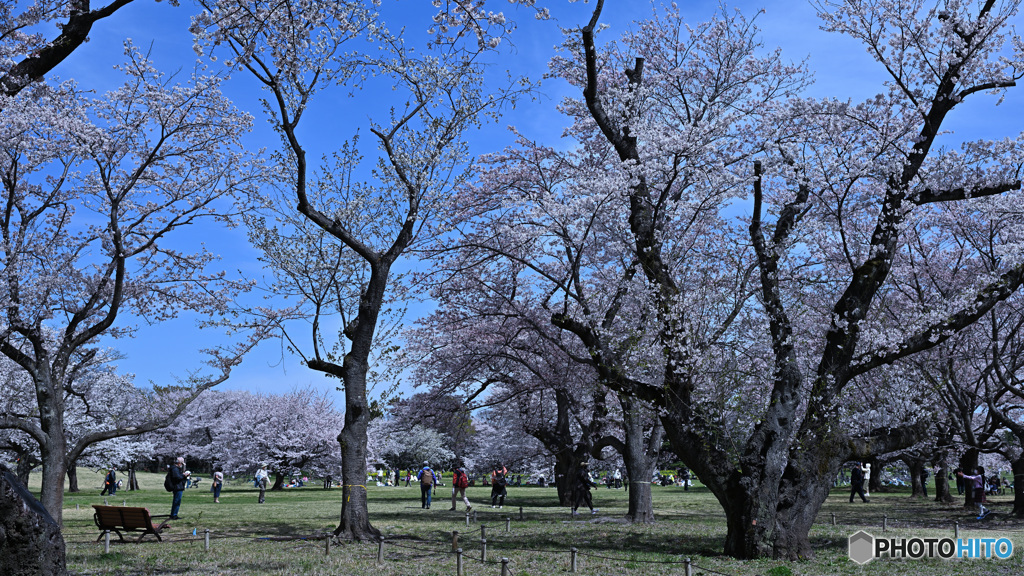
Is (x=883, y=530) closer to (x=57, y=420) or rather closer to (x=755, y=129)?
(x=755, y=129)

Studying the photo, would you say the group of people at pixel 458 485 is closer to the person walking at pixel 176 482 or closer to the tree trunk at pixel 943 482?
the person walking at pixel 176 482

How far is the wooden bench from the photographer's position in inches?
569

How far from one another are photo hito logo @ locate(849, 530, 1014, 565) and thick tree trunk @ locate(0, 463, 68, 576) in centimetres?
1200

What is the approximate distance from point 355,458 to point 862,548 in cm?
1007

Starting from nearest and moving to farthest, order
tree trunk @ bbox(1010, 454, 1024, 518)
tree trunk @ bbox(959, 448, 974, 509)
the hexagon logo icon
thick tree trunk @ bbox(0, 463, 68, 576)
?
thick tree trunk @ bbox(0, 463, 68, 576) < the hexagon logo icon < tree trunk @ bbox(1010, 454, 1024, 518) < tree trunk @ bbox(959, 448, 974, 509)

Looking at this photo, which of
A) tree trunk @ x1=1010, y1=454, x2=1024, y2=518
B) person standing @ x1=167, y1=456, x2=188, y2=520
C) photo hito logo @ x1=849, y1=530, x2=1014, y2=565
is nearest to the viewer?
photo hito logo @ x1=849, y1=530, x2=1014, y2=565

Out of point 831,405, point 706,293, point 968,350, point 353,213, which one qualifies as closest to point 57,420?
point 353,213

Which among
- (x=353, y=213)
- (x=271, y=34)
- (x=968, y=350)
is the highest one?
(x=271, y=34)

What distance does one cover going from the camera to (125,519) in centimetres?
1461

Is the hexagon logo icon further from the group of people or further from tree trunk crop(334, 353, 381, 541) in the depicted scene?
the group of people

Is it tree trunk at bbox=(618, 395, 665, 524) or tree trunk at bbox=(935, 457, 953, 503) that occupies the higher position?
tree trunk at bbox=(618, 395, 665, 524)

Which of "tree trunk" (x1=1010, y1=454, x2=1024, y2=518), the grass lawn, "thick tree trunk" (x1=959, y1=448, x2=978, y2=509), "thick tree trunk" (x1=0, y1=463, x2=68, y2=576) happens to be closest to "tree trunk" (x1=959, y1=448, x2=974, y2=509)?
"thick tree trunk" (x1=959, y1=448, x2=978, y2=509)

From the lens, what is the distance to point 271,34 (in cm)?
1162

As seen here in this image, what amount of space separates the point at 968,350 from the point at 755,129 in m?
9.08
